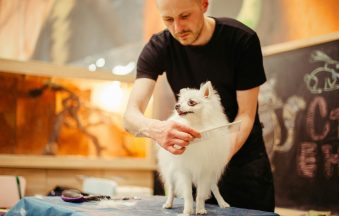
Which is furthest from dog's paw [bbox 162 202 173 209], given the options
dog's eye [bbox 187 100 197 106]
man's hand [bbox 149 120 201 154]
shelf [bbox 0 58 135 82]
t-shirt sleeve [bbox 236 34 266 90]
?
shelf [bbox 0 58 135 82]

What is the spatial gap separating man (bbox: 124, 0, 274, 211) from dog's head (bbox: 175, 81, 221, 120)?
12cm

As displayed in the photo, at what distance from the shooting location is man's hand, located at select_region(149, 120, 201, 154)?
1286mm

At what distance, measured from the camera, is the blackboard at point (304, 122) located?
2354 mm

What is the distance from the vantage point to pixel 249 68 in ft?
5.30

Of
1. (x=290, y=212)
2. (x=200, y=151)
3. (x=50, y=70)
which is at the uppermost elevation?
(x=50, y=70)

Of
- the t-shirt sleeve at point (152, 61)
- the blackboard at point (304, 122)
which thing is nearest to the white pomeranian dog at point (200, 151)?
the t-shirt sleeve at point (152, 61)

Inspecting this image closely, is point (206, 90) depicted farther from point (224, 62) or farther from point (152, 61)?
point (152, 61)

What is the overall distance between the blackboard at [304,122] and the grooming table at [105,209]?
3.46ft

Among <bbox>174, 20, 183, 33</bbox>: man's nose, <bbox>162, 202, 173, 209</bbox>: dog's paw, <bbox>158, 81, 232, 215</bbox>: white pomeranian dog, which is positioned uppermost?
<bbox>174, 20, 183, 33</bbox>: man's nose

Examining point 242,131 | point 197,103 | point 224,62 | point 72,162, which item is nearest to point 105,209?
point 197,103

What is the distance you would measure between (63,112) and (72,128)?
0.48ft

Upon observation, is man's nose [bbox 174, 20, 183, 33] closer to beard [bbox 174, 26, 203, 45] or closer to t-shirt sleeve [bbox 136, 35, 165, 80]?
beard [bbox 174, 26, 203, 45]

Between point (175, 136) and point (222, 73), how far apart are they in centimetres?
42

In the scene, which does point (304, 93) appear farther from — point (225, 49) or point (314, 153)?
point (225, 49)
